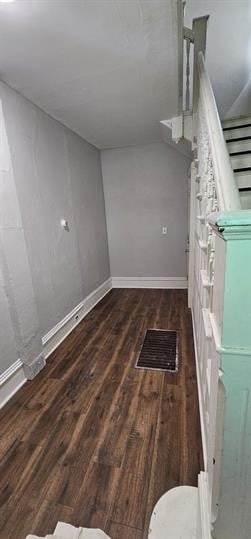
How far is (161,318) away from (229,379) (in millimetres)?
2325

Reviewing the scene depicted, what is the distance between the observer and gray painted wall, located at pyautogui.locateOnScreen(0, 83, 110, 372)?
184cm

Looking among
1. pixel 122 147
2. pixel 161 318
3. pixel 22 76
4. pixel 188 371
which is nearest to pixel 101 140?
pixel 122 147

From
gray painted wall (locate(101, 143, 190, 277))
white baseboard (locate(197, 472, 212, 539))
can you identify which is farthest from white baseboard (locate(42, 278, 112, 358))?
white baseboard (locate(197, 472, 212, 539))

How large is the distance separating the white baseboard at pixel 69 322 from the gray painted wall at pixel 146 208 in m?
0.86

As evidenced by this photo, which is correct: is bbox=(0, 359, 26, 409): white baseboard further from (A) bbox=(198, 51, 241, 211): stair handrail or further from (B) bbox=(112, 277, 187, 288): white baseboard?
(B) bbox=(112, 277, 187, 288): white baseboard

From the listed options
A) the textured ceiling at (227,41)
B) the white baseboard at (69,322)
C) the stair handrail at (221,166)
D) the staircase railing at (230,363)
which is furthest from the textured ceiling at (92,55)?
the white baseboard at (69,322)

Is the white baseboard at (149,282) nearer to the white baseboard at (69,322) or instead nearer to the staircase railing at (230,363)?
the white baseboard at (69,322)

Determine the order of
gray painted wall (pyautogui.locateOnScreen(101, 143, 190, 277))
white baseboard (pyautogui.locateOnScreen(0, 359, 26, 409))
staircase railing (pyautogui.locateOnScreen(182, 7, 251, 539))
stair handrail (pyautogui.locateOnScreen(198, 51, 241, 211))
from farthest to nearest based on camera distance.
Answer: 1. gray painted wall (pyautogui.locateOnScreen(101, 143, 190, 277))
2. white baseboard (pyautogui.locateOnScreen(0, 359, 26, 409))
3. stair handrail (pyautogui.locateOnScreen(198, 51, 241, 211))
4. staircase railing (pyautogui.locateOnScreen(182, 7, 251, 539))

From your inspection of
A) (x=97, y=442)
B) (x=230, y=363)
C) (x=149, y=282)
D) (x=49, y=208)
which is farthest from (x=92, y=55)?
(x=149, y=282)

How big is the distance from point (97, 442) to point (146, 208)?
3.30 m

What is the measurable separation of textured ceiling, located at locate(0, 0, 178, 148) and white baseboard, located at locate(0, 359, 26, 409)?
7.48 ft

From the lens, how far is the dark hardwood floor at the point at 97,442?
3.59 ft

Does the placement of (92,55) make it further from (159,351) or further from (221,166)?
(159,351)

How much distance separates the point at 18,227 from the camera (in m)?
1.86
